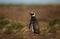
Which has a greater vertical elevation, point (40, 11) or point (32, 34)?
point (40, 11)

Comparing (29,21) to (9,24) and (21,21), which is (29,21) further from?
(9,24)

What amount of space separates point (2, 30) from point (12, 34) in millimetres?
119

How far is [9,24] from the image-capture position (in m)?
1.44

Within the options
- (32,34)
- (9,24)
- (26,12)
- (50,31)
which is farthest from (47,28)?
(9,24)

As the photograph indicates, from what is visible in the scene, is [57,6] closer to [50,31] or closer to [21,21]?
[50,31]

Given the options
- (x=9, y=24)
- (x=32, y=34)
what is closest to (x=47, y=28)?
(x=32, y=34)

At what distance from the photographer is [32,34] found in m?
1.42

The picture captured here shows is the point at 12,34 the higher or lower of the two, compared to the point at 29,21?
lower

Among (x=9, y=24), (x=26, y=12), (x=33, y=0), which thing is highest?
(x=33, y=0)

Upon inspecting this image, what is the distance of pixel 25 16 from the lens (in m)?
1.45

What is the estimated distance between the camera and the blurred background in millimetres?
1421

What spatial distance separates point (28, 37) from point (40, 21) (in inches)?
8.6

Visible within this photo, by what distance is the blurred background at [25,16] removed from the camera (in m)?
1.42

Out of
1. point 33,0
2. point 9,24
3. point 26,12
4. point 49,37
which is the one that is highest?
point 33,0
